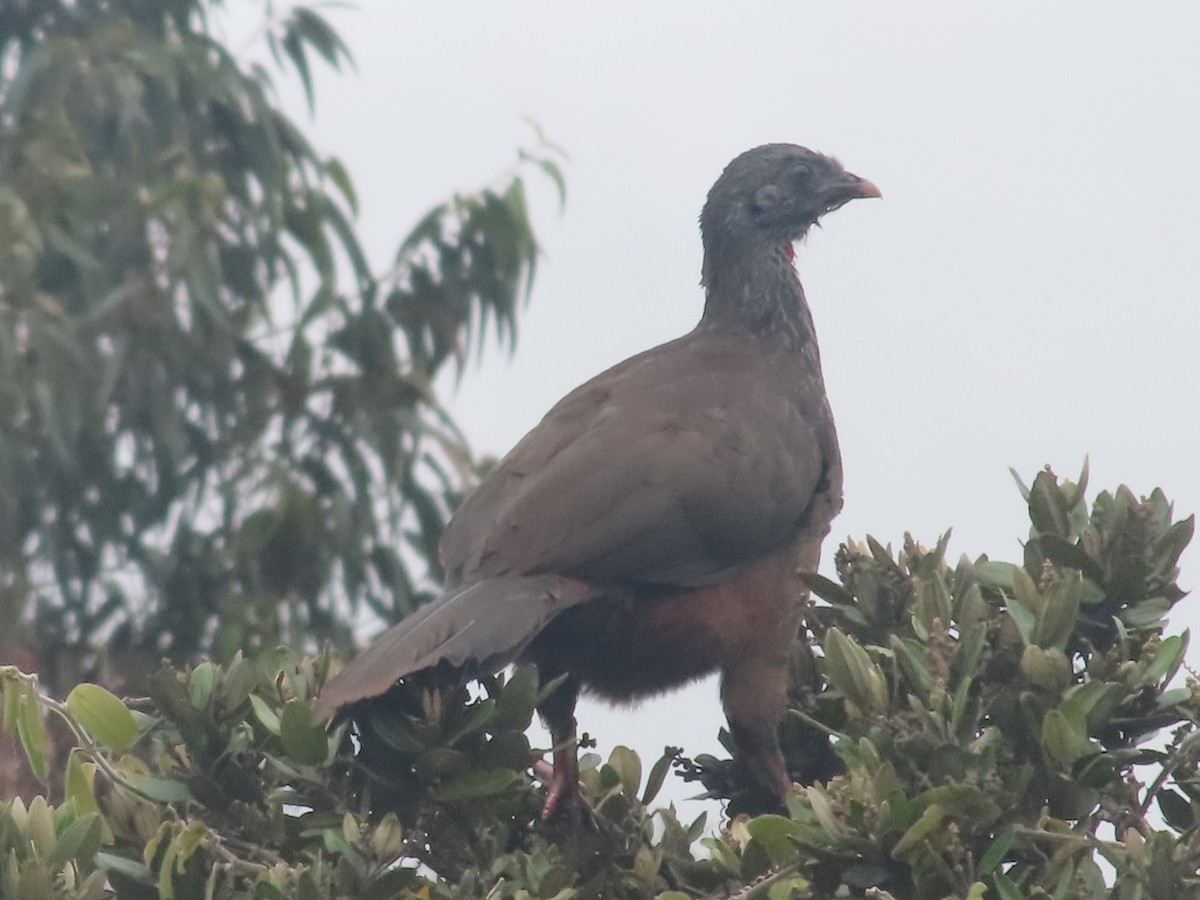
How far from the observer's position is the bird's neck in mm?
5918

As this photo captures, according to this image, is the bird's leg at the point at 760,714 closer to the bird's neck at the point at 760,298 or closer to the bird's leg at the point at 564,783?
the bird's leg at the point at 564,783

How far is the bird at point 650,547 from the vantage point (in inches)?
173

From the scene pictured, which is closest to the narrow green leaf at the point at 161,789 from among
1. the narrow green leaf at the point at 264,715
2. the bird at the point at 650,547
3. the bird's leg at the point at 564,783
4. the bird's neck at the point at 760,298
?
the narrow green leaf at the point at 264,715

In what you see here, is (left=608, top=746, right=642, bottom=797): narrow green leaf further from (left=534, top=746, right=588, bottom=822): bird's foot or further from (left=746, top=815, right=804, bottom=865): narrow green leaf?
(left=746, top=815, right=804, bottom=865): narrow green leaf

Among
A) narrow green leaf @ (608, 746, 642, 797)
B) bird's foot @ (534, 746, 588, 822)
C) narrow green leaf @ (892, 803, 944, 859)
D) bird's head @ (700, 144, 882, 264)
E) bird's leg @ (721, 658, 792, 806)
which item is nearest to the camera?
narrow green leaf @ (892, 803, 944, 859)

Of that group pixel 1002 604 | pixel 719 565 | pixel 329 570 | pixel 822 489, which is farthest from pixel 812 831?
pixel 329 570

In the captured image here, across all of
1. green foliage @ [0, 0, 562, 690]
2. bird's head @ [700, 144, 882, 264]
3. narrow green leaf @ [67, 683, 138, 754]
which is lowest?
narrow green leaf @ [67, 683, 138, 754]

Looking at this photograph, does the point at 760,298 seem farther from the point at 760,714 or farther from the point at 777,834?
the point at 777,834

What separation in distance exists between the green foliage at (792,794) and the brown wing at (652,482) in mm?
718

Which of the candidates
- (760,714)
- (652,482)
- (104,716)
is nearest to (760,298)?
(652,482)

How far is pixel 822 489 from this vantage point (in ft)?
17.1

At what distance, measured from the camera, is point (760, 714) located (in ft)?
14.8

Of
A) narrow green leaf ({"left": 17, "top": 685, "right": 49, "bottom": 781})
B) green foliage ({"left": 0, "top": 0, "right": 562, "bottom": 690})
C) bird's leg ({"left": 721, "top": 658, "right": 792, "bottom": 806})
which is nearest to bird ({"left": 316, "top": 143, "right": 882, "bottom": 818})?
bird's leg ({"left": 721, "top": 658, "right": 792, "bottom": 806})

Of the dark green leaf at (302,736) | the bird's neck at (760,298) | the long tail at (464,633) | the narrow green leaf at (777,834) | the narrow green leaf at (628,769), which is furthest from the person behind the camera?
the bird's neck at (760,298)
